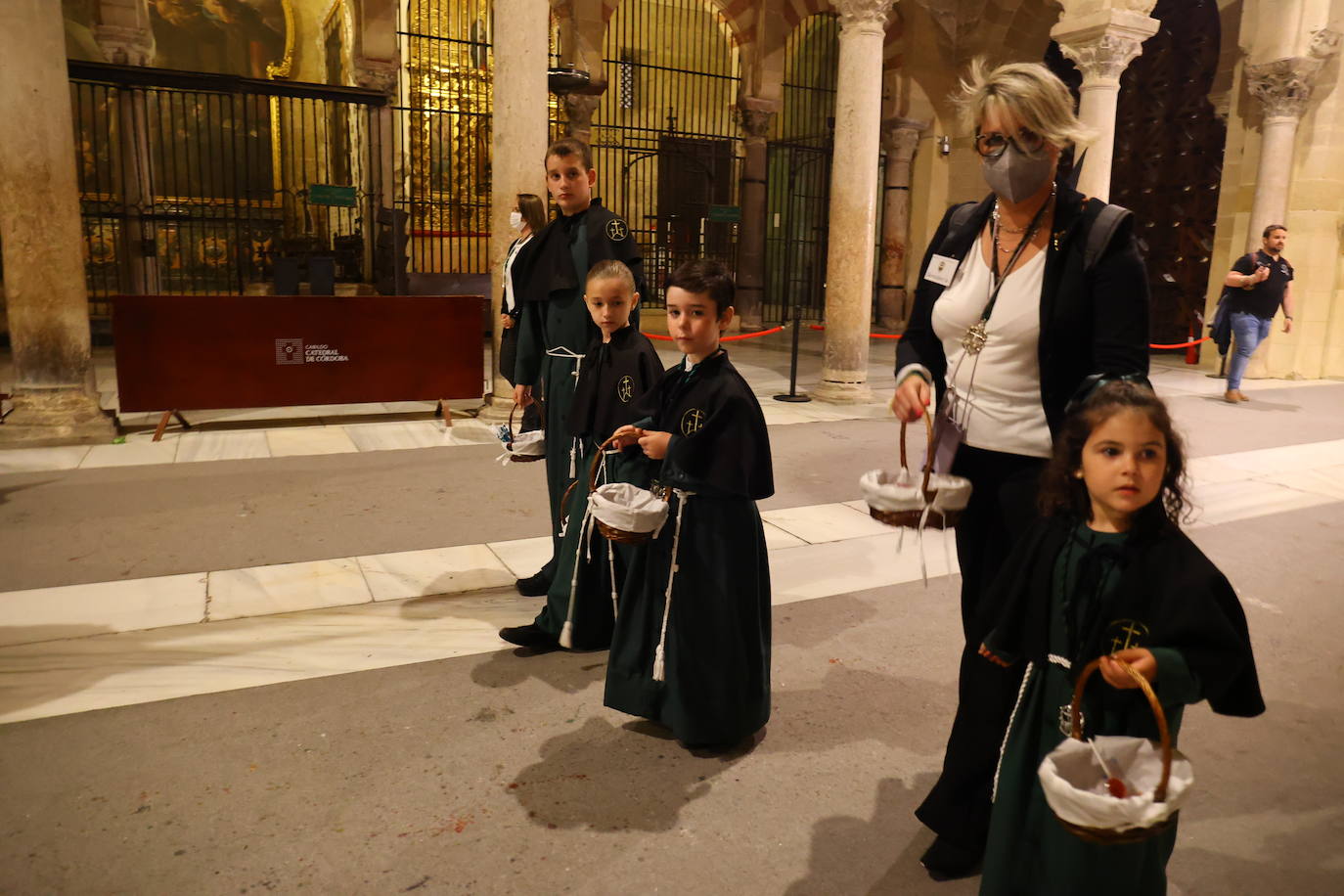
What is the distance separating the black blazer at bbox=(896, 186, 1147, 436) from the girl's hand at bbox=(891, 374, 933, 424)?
0.20m

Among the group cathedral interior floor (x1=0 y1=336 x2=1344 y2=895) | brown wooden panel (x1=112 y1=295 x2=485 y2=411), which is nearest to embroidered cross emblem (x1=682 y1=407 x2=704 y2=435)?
cathedral interior floor (x1=0 y1=336 x2=1344 y2=895)

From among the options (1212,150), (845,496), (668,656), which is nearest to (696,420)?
(668,656)

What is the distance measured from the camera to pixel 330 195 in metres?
11.1

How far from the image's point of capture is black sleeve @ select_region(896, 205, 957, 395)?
2.51m

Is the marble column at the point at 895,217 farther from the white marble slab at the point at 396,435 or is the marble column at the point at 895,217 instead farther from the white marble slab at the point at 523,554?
the white marble slab at the point at 523,554

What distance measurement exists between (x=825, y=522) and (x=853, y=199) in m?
4.77

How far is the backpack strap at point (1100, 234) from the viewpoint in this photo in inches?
86.4

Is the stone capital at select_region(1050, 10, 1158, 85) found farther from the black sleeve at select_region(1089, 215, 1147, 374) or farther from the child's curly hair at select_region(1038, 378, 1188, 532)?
the child's curly hair at select_region(1038, 378, 1188, 532)

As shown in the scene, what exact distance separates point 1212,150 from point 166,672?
1514 centimetres

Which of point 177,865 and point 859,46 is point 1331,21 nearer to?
point 859,46

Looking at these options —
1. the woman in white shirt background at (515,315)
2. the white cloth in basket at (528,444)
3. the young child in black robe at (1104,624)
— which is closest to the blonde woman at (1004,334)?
the young child in black robe at (1104,624)

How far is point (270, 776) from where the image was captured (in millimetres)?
2832

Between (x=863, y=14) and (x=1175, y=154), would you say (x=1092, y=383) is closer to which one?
(x=863, y=14)

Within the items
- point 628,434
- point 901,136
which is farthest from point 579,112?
point 628,434
